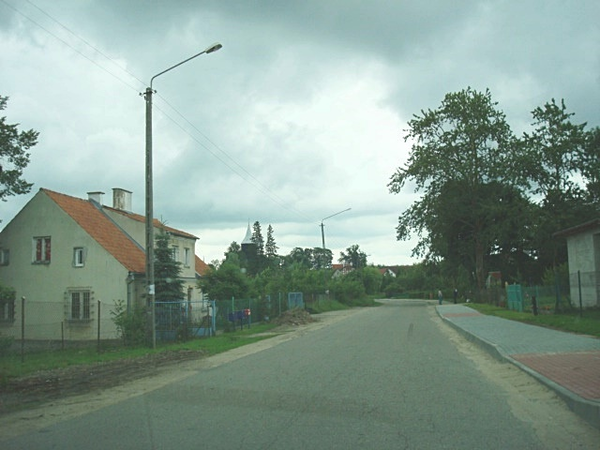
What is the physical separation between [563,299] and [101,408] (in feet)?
77.7

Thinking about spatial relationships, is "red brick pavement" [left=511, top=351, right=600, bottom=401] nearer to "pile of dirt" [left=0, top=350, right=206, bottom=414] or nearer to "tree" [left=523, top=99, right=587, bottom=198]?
"pile of dirt" [left=0, top=350, right=206, bottom=414]

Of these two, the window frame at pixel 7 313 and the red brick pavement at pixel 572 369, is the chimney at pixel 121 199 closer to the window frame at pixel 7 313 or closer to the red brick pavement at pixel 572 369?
the window frame at pixel 7 313

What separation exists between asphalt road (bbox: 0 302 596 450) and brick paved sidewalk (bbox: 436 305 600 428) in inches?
27.7

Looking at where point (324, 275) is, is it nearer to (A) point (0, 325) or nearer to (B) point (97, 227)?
(B) point (97, 227)

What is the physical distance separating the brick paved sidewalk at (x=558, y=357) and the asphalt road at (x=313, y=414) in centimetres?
70

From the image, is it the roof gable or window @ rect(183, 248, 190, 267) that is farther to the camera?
the roof gable

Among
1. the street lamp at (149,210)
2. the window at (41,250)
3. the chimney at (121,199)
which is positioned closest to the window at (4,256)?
the window at (41,250)

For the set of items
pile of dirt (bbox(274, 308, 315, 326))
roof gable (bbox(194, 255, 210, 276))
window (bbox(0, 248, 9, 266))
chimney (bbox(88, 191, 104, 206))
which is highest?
chimney (bbox(88, 191, 104, 206))

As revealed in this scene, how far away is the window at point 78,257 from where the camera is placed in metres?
31.6

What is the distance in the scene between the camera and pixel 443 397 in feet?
29.8

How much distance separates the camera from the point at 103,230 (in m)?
33.3

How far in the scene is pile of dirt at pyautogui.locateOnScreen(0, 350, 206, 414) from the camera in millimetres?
10555

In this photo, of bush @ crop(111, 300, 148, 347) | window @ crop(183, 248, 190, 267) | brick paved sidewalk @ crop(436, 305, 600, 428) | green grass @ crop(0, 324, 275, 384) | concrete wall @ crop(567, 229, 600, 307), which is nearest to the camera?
brick paved sidewalk @ crop(436, 305, 600, 428)

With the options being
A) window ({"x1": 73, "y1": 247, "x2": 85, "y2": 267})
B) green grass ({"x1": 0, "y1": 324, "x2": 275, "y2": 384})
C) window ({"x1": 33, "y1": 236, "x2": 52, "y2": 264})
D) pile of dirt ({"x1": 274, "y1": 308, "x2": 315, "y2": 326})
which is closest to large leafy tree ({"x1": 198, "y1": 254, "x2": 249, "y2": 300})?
pile of dirt ({"x1": 274, "y1": 308, "x2": 315, "y2": 326})
